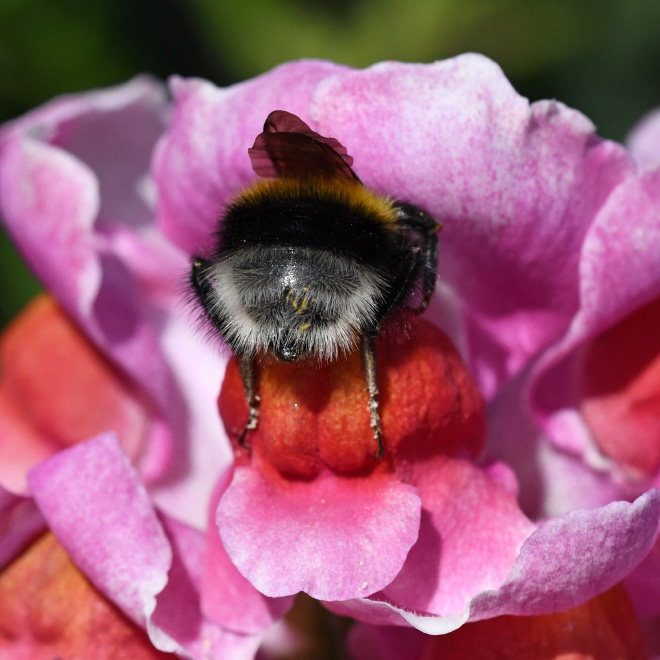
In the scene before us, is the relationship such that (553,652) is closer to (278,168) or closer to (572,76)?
(278,168)

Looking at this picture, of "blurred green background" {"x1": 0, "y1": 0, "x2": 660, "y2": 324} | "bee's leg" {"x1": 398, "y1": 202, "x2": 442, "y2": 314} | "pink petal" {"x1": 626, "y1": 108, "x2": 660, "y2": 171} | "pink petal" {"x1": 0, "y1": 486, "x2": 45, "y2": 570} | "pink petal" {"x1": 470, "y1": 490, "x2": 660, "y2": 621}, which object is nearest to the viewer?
"pink petal" {"x1": 470, "y1": 490, "x2": 660, "y2": 621}

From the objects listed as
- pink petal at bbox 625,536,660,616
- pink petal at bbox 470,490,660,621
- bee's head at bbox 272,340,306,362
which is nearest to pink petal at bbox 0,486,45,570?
bee's head at bbox 272,340,306,362

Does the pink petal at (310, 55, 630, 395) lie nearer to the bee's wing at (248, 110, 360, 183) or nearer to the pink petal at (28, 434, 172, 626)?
the bee's wing at (248, 110, 360, 183)

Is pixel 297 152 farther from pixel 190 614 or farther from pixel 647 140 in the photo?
pixel 647 140

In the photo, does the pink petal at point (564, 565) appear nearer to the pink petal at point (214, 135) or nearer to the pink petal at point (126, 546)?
the pink petal at point (126, 546)

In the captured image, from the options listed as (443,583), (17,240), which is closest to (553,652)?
(443,583)

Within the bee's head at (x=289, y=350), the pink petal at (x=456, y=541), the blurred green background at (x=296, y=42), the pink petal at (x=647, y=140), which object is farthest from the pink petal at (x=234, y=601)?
the blurred green background at (x=296, y=42)

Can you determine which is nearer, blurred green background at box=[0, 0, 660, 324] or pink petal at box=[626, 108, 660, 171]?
pink petal at box=[626, 108, 660, 171]

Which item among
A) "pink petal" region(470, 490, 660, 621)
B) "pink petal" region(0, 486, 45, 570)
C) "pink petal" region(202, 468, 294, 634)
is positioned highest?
"pink petal" region(470, 490, 660, 621)

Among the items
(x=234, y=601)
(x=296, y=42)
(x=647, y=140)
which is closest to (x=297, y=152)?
(x=234, y=601)
